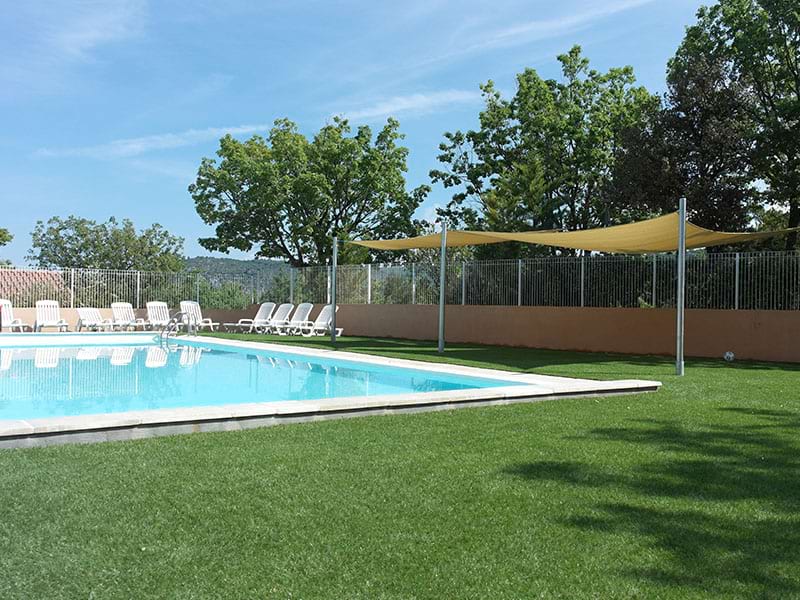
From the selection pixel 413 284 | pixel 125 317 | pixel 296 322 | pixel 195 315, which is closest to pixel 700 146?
pixel 413 284

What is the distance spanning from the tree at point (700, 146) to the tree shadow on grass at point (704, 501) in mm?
14170

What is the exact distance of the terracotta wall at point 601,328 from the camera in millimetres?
14336

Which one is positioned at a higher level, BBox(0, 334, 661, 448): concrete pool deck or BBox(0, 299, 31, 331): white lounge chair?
BBox(0, 299, 31, 331): white lounge chair

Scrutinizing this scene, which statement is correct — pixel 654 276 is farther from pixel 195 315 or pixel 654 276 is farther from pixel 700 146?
pixel 195 315

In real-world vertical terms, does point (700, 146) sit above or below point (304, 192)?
below

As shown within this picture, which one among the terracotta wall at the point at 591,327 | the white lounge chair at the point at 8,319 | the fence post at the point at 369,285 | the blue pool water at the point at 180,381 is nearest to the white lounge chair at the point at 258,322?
the terracotta wall at the point at 591,327

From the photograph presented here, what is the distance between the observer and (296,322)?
22234 millimetres

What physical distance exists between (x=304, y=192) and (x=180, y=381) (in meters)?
18.8

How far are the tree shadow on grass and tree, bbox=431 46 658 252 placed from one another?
19.3 metres

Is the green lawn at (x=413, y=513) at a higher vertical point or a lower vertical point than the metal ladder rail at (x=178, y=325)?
lower

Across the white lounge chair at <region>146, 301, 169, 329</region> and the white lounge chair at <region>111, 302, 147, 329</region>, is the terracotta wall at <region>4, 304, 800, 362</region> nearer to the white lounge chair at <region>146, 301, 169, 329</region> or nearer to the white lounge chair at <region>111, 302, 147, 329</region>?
the white lounge chair at <region>111, 302, 147, 329</region>

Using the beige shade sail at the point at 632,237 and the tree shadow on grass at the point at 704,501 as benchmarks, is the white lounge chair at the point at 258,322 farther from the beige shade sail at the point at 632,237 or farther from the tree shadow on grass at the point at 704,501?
the tree shadow on grass at the point at 704,501

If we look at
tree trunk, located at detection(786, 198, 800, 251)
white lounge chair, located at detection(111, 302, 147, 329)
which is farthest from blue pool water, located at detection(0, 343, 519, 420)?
tree trunk, located at detection(786, 198, 800, 251)

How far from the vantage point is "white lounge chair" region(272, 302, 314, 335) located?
72.7 ft
